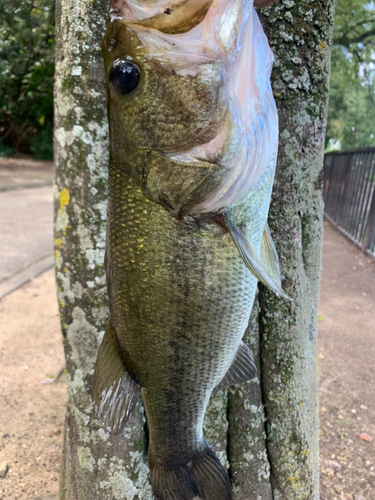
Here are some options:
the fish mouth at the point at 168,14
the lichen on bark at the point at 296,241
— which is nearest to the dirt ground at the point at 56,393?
the lichen on bark at the point at 296,241

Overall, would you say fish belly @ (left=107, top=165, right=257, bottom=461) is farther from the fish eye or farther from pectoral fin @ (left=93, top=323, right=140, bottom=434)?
the fish eye

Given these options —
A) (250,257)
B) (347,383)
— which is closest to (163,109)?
(250,257)

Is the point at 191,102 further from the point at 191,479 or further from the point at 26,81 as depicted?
the point at 26,81

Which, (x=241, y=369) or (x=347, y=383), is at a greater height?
(x=241, y=369)

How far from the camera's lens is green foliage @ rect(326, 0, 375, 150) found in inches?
417

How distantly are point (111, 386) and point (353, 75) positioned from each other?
44.0 feet

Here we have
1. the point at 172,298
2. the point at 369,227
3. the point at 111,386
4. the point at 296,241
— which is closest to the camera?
the point at 172,298

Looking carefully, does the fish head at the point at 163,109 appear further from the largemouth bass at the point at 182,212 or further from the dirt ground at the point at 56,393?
the dirt ground at the point at 56,393

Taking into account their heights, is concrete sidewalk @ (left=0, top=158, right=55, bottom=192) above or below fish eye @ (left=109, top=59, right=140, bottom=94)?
below

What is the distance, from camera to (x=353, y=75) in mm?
12031

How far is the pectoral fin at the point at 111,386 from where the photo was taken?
1.44 metres

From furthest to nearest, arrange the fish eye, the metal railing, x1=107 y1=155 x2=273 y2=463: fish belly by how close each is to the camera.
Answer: the metal railing < x1=107 y1=155 x2=273 y2=463: fish belly < the fish eye

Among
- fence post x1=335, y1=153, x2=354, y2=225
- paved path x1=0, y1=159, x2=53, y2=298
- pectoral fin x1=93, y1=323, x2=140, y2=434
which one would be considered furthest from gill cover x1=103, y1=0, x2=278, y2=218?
fence post x1=335, y1=153, x2=354, y2=225

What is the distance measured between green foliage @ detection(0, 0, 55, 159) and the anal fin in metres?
10.2
